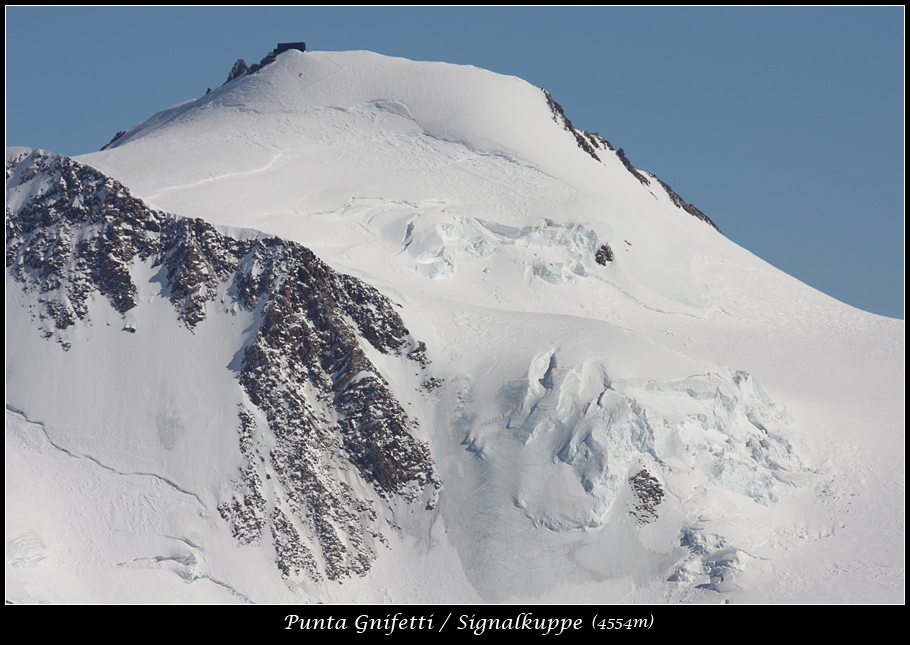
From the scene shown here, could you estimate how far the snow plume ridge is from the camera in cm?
5603

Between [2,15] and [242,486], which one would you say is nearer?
[2,15]

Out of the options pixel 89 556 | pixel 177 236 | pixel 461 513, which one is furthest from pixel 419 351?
pixel 89 556

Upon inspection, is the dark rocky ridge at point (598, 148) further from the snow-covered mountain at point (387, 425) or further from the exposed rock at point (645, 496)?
the exposed rock at point (645, 496)

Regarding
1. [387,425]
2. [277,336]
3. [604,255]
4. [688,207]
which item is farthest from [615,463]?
[688,207]

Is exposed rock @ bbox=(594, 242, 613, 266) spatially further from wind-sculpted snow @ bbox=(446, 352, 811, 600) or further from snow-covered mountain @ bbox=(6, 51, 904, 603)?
wind-sculpted snow @ bbox=(446, 352, 811, 600)

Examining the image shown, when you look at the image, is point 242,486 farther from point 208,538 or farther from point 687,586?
point 687,586

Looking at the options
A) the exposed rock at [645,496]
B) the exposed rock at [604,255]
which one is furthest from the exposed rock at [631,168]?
the exposed rock at [645,496]

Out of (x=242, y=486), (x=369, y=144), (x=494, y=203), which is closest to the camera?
(x=242, y=486)

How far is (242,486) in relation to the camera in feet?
184

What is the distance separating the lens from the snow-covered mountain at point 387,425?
179ft

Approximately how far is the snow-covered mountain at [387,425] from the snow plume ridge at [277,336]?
0.13 m

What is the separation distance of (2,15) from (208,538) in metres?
23.8

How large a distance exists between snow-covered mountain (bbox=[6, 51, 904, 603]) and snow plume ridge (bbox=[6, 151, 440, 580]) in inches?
5.0

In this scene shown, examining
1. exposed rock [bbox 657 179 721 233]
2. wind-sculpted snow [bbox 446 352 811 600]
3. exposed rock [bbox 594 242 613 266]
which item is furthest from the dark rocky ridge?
wind-sculpted snow [bbox 446 352 811 600]
